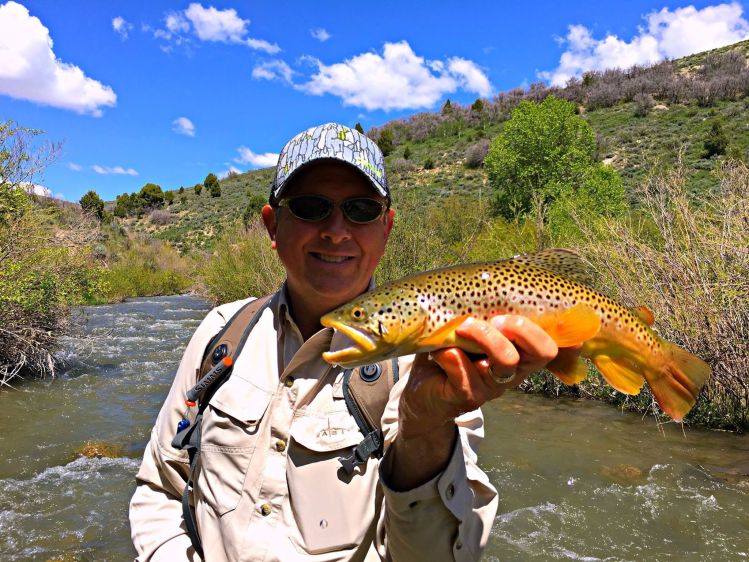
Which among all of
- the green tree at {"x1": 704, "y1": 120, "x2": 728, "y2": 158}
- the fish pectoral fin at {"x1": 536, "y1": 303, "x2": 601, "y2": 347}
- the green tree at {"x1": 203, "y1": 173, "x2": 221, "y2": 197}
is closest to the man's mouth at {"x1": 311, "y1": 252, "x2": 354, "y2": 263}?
the fish pectoral fin at {"x1": 536, "y1": 303, "x2": 601, "y2": 347}

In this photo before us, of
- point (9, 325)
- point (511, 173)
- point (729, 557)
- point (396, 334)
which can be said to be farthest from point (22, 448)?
point (511, 173)

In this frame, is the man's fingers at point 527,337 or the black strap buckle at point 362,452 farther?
the black strap buckle at point 362,452

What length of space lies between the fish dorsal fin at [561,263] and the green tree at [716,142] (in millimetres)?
49872

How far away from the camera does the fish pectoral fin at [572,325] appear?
2.01 meters

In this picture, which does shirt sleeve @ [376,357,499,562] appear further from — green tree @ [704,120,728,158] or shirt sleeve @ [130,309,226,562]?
green tree @ [704,120,728,158]

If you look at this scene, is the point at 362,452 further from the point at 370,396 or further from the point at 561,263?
the point at 561,263

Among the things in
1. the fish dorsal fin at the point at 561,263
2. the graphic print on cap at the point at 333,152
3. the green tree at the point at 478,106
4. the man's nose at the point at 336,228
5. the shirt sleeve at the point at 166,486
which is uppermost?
the green tree at the point at 478,106

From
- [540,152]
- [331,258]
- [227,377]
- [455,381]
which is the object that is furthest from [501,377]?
[540,152]

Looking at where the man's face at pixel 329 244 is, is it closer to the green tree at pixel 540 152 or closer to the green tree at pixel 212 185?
the green tree at pixel 540 152

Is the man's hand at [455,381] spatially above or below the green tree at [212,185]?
below

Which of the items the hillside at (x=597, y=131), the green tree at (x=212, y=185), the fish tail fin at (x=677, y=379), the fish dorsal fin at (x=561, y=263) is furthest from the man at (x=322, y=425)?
the green tree at (x=212, y=185)

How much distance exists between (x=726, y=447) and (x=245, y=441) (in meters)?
8.47

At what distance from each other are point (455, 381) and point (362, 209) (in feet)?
3.35

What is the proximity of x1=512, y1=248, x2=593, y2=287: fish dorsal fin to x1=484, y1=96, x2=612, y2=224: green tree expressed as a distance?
40256 mm
